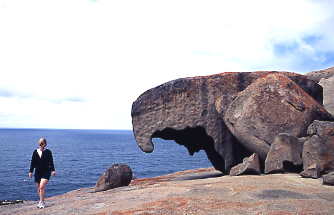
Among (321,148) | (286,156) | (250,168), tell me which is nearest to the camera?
(321,148)

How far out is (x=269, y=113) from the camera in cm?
1872

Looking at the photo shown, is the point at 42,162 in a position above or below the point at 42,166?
above

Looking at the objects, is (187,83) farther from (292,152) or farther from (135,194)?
(135,194)

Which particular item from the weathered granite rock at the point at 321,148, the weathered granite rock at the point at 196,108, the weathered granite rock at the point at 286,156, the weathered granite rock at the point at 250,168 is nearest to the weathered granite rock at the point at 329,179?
the weathered granite rock at the point at 321,148

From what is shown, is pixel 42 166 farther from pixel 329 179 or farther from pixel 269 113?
pixel 269 113

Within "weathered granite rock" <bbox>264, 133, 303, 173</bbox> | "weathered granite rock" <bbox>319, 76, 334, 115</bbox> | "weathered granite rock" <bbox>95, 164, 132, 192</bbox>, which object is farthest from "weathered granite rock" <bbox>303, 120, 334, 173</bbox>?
"weathered granite rock" <bbox>319, 76, 334, 115</bbox>

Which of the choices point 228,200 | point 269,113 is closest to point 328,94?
point 269,113

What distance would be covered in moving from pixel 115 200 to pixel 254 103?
31.8 feet

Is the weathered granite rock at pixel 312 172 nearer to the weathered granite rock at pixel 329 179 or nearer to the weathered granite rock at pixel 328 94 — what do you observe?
the weathered granite rock at pixel 329 179

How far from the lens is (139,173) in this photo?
7281 cm

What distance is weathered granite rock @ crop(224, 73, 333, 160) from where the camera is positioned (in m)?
18.5

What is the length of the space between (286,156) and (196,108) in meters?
6.66

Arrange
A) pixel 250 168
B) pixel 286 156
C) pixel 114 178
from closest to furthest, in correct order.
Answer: pixel 286 156 < pixel 250 168 < pixel 114 178

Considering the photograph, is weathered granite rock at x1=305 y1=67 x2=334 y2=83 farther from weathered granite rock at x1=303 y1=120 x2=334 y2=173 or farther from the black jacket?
the black jacket
